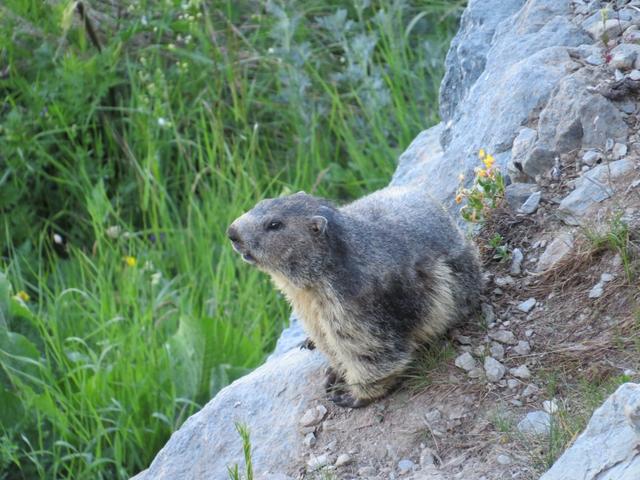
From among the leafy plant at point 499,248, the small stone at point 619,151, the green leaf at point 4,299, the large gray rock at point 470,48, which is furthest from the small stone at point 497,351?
the green leaf at point 4,299

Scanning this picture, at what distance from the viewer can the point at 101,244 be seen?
8.23 meters

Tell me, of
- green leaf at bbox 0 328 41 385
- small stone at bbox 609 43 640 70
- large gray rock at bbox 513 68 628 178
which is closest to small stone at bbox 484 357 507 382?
large gray rock at bbox 513 68 628 178

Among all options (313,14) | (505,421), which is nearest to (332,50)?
(313,14)

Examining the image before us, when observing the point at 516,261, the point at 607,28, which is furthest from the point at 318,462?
the point at 607,28

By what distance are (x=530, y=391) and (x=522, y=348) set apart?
0.27 meters

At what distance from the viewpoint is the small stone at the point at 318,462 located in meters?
4.84

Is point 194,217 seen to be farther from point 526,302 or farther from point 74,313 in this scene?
point 526,302

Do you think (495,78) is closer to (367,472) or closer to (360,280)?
(360,280)

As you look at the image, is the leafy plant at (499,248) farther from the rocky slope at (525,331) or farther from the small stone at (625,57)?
the small stone at (625,57)

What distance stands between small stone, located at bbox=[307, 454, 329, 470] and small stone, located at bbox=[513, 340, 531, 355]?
38.7 inches

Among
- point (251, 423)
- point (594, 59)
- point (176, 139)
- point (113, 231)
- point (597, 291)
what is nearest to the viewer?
point (597, 291)

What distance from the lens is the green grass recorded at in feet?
25.4

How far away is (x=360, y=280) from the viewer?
4992 mm

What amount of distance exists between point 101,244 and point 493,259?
12.2ft
